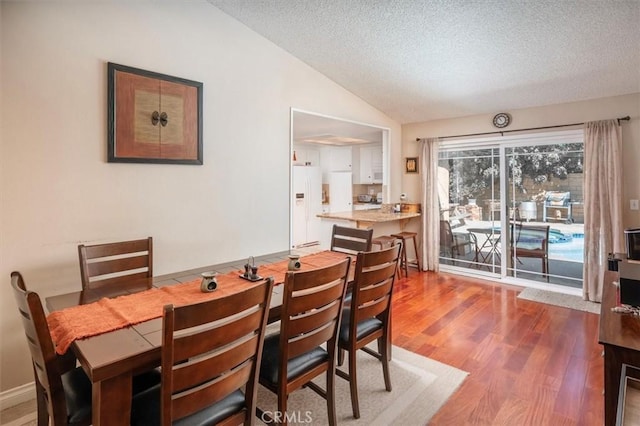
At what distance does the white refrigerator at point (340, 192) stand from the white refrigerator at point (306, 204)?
1.06 ft

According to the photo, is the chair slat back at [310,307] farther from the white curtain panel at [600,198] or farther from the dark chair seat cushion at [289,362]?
the white curtain panel at [600,198]

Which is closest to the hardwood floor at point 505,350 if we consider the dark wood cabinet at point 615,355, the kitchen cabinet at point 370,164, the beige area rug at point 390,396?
the beige area rug at point 390,396

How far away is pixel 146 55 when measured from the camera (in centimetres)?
270

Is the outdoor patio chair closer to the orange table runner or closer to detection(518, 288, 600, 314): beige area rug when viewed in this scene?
detection(518, 288, 600, 314): beige area rug

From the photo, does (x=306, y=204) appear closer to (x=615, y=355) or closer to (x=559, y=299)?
(x=559, y=299)

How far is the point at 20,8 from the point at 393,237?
4.51 m

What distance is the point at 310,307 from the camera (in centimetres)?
164

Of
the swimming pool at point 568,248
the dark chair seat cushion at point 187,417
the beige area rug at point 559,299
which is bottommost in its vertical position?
the beige area rug at point 559,299

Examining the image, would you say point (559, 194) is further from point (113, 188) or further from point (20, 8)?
A: point (20, 8)

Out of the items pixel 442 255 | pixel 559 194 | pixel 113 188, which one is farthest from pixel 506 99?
pixel 113 188

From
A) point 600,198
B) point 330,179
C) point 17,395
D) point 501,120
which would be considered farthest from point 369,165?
point 17,395

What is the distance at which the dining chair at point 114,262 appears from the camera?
2.15m

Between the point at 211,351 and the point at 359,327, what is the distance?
1.12 meters

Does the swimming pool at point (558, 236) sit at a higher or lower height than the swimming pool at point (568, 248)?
higher
